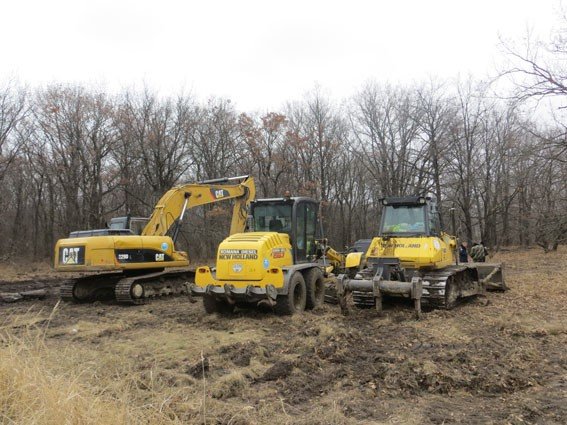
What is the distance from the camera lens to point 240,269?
32.0 feet

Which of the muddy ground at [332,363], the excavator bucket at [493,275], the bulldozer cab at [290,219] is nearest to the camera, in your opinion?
the muddy ground at [332,363]

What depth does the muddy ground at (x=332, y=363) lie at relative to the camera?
454 cm

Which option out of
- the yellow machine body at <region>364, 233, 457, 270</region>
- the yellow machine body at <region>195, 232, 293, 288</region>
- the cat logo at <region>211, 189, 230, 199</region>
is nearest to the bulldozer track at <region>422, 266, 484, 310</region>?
the yellow machine body at <region>364, 233, 457, 270</region>

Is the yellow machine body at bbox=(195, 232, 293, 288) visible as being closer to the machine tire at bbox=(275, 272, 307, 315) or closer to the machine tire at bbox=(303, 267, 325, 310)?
the machine tire at bbox=(275, 272, 307, 315)

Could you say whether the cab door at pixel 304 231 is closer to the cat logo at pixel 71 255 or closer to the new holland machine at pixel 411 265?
the new holland machine at pixel 411 265

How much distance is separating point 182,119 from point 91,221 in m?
8.64

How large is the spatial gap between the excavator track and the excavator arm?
1.24 meters

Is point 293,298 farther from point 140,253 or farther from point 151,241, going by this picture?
point 151,241

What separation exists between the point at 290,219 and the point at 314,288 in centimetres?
163

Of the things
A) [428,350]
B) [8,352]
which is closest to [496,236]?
[428,350]

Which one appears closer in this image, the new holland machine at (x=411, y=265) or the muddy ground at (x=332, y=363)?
the muddy ground at (x=332, y=363)

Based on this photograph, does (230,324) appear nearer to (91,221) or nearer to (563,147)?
(563,147)

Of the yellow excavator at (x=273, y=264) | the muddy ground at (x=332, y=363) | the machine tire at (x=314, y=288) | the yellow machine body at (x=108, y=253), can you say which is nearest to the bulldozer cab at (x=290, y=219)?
the yellow excavator at (x=273, y=264)

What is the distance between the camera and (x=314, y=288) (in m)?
10.8
